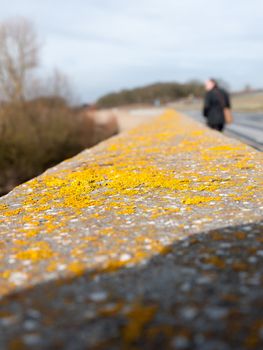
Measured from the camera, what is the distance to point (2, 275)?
254 cm

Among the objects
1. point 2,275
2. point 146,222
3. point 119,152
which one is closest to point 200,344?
point 2,275

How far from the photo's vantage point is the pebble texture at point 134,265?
1.89 m

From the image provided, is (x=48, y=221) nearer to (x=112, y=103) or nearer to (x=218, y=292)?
(x=218, y=292)

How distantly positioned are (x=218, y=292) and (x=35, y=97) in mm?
31488

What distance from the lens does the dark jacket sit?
1149cm

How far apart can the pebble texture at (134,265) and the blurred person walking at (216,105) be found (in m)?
6.92

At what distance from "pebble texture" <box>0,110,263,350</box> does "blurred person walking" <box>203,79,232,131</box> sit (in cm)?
692

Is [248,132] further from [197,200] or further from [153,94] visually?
[153,94]

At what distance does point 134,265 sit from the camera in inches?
101

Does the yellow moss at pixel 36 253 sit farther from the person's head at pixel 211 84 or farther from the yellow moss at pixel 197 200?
the person's head at pixel 211 84

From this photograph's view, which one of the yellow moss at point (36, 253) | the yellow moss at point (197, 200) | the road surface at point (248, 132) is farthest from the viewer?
the road surface at point (248, 132)

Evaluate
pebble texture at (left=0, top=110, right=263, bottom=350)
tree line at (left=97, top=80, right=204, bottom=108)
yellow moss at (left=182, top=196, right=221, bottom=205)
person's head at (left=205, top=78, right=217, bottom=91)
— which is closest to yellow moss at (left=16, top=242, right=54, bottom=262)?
pebble texture at (left=0, top=110, right=263, bottom=350)

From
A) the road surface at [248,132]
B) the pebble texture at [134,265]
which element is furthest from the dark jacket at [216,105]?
the pebble texture at [134,265]

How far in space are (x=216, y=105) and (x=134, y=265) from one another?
392 inches
